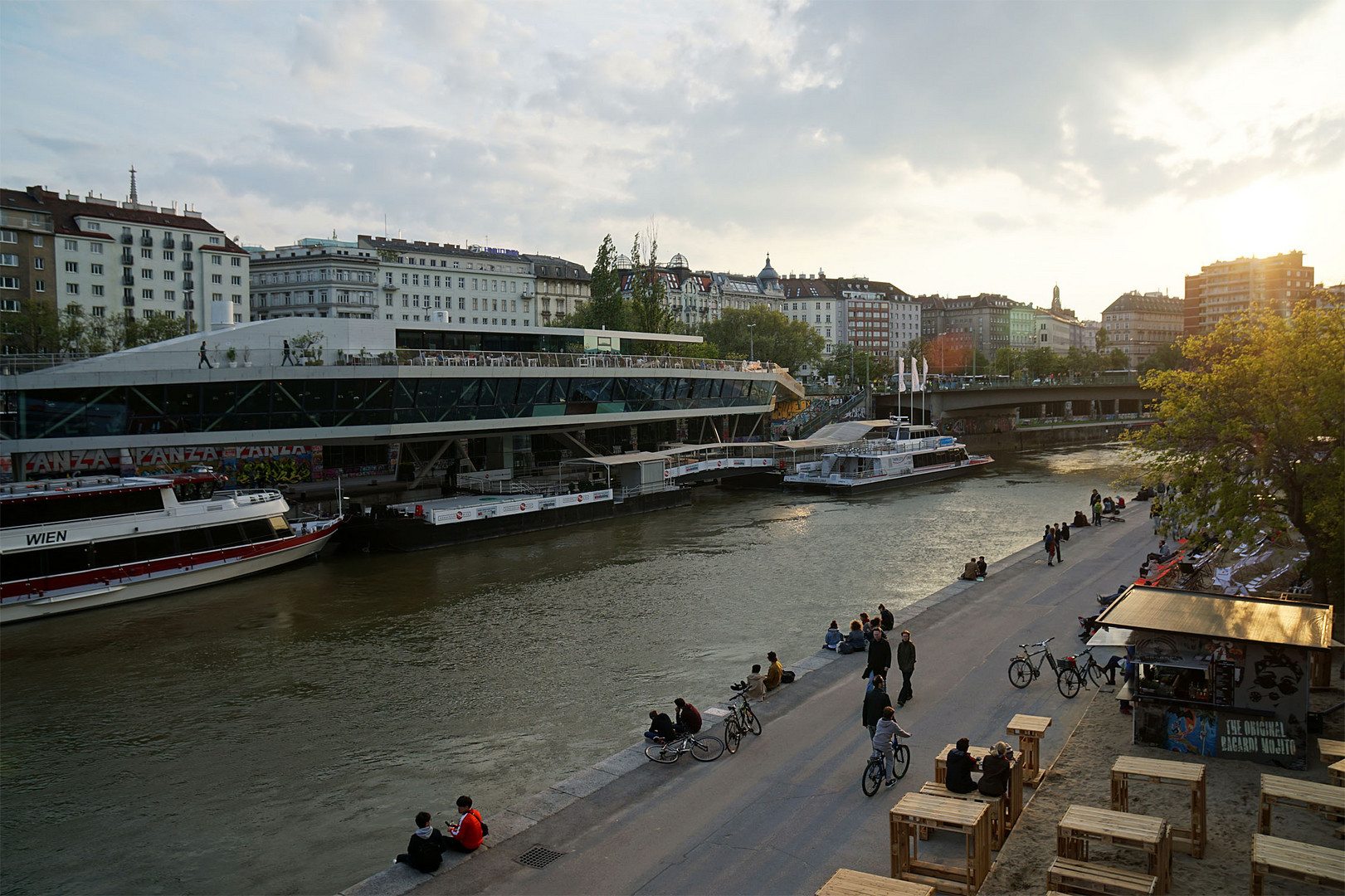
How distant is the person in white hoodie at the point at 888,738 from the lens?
12500 mm

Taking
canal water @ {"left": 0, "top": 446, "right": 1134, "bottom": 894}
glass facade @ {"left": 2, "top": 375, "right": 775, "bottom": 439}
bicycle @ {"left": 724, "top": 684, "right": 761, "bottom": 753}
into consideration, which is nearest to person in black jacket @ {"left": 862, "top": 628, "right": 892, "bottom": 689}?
bicycle @ {"left": 724, "top": 684, "right": 761, "bottom": 753}

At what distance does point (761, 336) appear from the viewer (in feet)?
367

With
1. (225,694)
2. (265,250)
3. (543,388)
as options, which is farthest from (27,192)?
(225,694)

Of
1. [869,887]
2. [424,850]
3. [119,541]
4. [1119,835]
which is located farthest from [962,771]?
[119,541]

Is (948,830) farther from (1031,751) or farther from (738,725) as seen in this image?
(738,725)

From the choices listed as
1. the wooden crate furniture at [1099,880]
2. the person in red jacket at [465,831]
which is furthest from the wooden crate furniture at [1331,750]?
the person in red jacket at [465,831]

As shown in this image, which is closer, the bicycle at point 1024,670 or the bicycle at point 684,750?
the bicycle at point 684,750

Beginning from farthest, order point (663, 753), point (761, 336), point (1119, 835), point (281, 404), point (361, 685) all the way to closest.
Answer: point (761, 336) < point (281, 404) < point (361, 685) < point (663, 753) < point (1119, 835)

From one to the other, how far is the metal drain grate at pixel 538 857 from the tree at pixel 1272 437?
44.7 feet

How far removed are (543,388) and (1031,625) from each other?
103 feet

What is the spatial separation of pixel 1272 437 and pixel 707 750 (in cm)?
1199

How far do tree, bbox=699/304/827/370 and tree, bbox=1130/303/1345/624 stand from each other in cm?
8737

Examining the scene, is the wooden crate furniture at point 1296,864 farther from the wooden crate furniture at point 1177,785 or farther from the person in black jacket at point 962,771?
the person in black jacket at point 962,771

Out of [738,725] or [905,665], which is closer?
[738,725]
